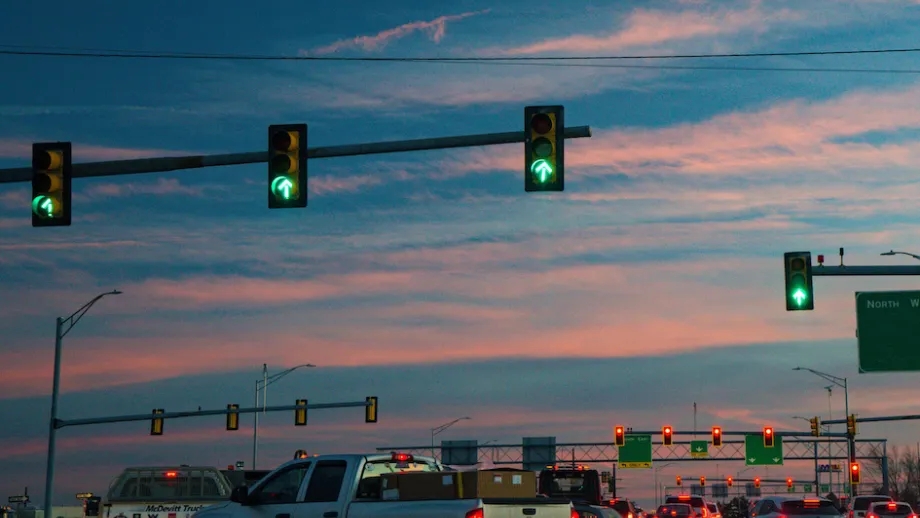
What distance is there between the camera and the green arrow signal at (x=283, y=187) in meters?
19.8

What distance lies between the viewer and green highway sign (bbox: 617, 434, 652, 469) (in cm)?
8863

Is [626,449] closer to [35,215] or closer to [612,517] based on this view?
[612,517]

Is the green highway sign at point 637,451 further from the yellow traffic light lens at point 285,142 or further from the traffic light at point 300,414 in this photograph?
the yellow traffic light lens at point 285,142

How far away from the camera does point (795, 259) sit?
30.1 metres

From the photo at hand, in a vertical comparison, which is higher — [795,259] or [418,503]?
[795,259]

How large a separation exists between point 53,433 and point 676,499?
26.5m

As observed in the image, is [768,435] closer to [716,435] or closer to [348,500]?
[716,435]

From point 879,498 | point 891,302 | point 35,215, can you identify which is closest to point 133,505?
point 35,215

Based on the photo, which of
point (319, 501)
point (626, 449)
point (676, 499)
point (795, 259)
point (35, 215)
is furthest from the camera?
point (626, 449)

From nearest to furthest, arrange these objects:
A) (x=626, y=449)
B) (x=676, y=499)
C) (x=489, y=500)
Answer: (x=489, y=500), (x=676, y=499), (x=626, y=449)

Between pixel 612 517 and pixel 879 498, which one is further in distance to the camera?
pixel 879 498

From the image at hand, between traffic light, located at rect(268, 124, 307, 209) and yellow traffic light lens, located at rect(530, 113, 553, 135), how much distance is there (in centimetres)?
357

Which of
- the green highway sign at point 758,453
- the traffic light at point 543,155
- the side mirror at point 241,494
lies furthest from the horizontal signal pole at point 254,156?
the green highway sign at point 758,453

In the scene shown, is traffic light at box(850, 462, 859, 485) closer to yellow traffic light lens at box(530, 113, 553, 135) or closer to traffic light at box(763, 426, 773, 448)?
traffic light at box(763, 426, 773, 448)
